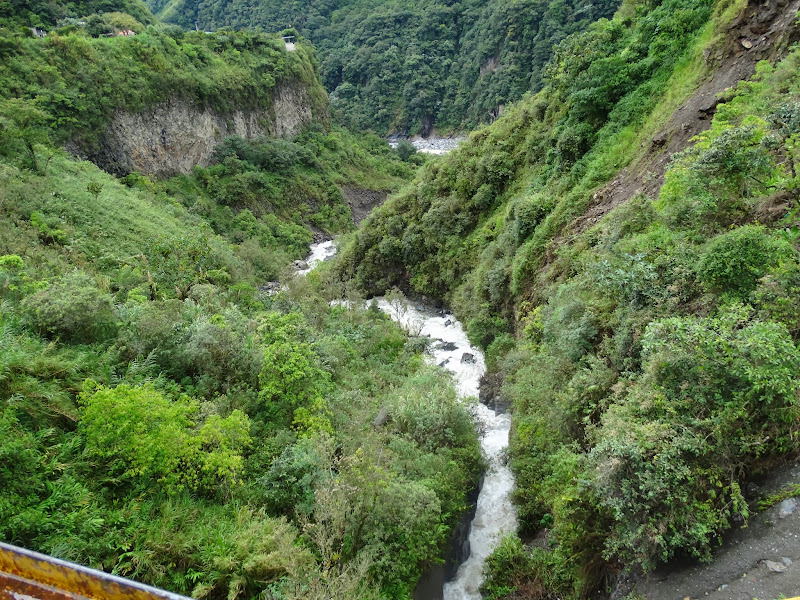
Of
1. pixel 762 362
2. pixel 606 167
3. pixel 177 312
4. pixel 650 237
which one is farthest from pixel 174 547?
pixel 606 167

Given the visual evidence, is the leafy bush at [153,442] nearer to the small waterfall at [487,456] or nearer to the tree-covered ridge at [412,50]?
the small waterfall at [487,456]

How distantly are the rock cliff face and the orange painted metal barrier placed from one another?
41.5 m

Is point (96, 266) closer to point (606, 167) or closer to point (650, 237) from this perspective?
point (650, 237)

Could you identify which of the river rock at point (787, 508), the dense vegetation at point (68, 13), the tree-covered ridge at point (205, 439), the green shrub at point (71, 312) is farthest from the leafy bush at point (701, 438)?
the dense vegetation at point (68, 13)

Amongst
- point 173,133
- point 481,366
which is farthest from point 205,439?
point 173,133

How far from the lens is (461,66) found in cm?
9612

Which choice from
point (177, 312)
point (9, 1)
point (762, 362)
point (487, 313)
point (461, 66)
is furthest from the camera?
point (461, 66)

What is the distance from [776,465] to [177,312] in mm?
14467

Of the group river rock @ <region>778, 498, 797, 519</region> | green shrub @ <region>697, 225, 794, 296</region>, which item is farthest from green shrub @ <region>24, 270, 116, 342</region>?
river rock @ <region>778, 498, 797, 519</region>

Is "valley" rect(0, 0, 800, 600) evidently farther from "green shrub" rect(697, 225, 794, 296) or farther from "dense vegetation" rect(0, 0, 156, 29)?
"dense vegetation" rect(0, 0, 156, 29)

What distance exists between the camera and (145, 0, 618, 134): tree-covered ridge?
83.2 metres

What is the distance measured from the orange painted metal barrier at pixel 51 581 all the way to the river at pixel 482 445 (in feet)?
35.4

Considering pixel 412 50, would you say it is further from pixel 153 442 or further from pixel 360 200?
pixel 153 442

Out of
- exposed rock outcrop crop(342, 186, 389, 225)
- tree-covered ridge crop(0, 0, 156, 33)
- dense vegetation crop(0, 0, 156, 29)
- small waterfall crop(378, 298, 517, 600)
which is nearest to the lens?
small waterfall crop(378, 298, 517, 600)
